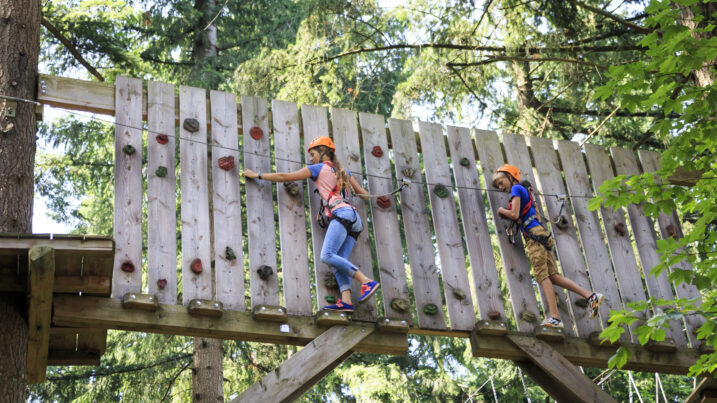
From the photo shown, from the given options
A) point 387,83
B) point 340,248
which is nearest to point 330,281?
point 340,248

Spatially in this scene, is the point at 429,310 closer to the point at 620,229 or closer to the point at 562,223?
the point at 562,223

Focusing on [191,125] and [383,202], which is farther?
[383,202]

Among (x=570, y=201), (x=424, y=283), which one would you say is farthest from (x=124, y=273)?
(x=570, y=201)

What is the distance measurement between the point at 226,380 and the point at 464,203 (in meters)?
5.51

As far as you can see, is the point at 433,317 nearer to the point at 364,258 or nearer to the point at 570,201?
the point at 364,258

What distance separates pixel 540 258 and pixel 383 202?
1.52 m

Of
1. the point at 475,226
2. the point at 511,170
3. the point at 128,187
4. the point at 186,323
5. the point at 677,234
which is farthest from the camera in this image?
the point at 677,234

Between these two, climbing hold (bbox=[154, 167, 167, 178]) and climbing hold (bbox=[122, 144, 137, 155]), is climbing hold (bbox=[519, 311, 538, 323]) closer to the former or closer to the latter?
climbing hold (bbox=[154, 167, 167, 178])

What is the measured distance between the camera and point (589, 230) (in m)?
7.96

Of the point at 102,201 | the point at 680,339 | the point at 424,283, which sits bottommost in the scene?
the point at 680,339

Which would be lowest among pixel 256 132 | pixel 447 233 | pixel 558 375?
pixel 558 375

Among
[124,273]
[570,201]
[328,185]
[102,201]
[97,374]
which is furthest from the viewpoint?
[102,201]

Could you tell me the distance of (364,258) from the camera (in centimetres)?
694

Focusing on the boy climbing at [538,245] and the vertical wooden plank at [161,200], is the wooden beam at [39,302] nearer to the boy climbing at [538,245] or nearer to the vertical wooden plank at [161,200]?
the vertical wooden plank at [161,200]
